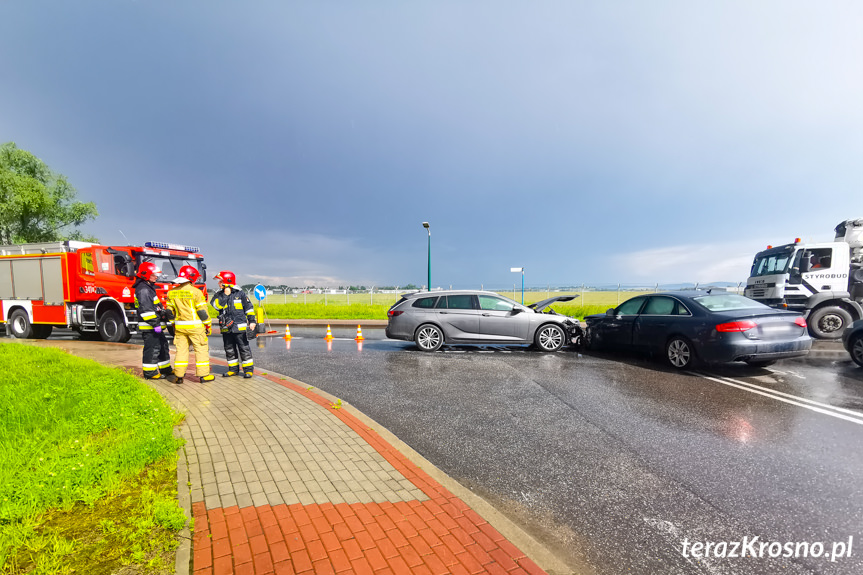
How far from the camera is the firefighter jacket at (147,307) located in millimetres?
6316

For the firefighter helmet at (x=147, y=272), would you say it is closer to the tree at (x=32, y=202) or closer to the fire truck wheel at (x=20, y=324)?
the fire truck wheel at (x=20, y=324)

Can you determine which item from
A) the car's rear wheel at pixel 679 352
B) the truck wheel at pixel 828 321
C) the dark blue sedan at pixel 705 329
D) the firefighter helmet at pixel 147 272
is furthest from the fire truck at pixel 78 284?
the truck wheel at pixel 828 321

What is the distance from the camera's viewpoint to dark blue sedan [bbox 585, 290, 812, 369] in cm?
634

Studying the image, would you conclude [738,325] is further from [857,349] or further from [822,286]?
[822,286]

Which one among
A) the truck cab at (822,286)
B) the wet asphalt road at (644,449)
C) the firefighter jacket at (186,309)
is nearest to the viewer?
the wet asphalt road at (644,449)

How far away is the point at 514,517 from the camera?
8.98 ft

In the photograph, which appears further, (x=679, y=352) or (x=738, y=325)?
(x=679, y=352)

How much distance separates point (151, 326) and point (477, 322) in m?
6.43

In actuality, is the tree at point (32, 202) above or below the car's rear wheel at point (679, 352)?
Result: above

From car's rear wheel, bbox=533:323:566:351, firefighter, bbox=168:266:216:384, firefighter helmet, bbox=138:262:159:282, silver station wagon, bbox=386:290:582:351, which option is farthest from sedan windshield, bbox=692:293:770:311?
firefighter helmet, bbox=138:262:159:282

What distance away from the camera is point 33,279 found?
1130 centimetres

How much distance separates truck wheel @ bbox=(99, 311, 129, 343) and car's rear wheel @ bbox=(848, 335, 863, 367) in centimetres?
1673

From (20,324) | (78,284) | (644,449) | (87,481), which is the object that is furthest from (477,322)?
(20,324)

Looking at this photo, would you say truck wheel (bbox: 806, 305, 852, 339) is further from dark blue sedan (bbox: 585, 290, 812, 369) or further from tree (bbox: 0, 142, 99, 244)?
tree (bbox: 0, 142, 99, 244)
